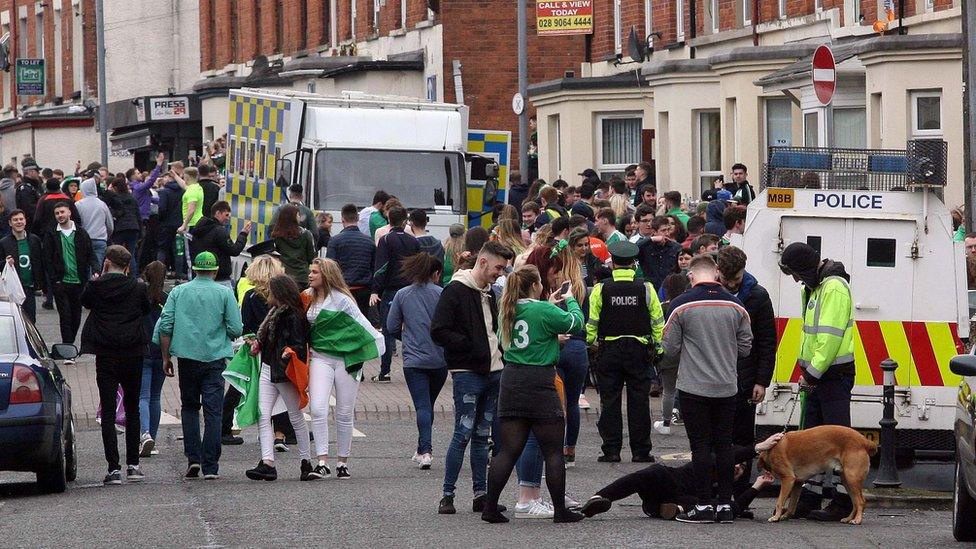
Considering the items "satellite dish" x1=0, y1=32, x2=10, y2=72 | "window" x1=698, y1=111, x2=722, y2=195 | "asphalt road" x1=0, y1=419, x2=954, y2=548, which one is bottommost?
"asphalt road" x1=0, y1=419, x2=954, y2=548

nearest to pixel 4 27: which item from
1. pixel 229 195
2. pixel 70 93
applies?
pixel 70 93

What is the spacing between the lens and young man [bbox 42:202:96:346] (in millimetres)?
22734

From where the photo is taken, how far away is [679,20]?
112 feet

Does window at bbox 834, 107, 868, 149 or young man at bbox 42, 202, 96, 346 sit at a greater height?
window at bbox 834, 107, 868, 149

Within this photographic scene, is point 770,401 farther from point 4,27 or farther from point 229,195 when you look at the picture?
point 4,27

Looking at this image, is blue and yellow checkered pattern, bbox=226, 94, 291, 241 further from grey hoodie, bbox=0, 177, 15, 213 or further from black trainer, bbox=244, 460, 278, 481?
black trainer, bbox=244, 460, 278, 481

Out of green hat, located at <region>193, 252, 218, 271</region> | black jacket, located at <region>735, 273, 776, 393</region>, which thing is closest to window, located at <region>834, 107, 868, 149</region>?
black jacket, located at <region>735, 273, 776, 393</region>

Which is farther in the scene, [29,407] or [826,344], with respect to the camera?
Answer: [29,407]

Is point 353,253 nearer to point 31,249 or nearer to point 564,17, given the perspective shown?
point 31,249

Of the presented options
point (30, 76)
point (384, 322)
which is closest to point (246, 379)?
point (384, 322)

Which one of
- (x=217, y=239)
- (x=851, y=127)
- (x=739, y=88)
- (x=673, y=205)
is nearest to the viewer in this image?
(x=217, y=239)

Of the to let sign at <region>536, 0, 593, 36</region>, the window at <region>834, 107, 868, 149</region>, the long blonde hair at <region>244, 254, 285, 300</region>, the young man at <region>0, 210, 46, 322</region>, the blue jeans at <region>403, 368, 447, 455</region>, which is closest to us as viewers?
the blue jeans at <region>403, 368, 447, 455</region>

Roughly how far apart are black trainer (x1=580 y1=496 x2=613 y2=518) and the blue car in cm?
380

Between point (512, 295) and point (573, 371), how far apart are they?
2918 millimetres
